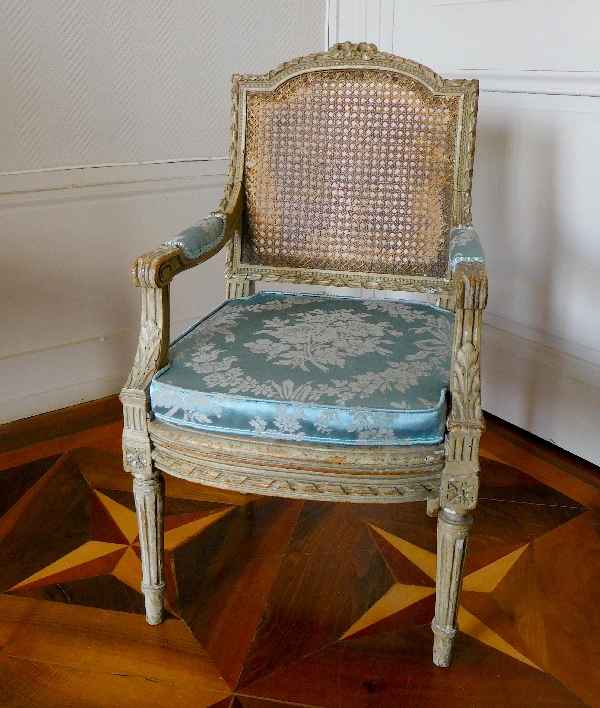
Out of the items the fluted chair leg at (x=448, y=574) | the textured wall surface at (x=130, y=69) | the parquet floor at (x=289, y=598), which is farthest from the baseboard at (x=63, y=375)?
the fluted chair leg at (x=448, y=574)

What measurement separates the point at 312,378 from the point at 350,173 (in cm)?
56

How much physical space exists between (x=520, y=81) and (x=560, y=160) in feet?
0.78

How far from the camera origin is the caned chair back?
145 cm

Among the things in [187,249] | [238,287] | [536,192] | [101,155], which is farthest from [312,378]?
[101,155]

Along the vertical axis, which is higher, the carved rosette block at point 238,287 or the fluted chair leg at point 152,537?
the carved rosette block at point 238,287

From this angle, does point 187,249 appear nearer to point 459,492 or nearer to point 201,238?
point 201,238

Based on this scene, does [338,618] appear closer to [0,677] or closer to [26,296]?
[0,677]

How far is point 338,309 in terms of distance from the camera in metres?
1.44

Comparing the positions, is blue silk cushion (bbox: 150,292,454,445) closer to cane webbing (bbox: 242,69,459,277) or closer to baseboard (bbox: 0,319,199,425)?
cane webbing (bbox: 242,69,459,277)

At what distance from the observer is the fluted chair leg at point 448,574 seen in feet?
3.67

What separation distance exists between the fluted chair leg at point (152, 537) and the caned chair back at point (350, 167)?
539 mm

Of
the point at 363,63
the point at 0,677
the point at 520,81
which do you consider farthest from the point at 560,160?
the point at 0,677

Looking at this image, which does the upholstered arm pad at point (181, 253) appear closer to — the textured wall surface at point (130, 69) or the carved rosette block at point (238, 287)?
the carved rosette block at point (238, 287)

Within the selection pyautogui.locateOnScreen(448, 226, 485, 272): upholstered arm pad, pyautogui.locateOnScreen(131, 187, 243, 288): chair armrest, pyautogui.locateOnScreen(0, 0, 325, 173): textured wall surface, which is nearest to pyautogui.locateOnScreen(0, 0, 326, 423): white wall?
pyautogui.locateOnScreen(0, 0, 325, 173): textured wall surface
